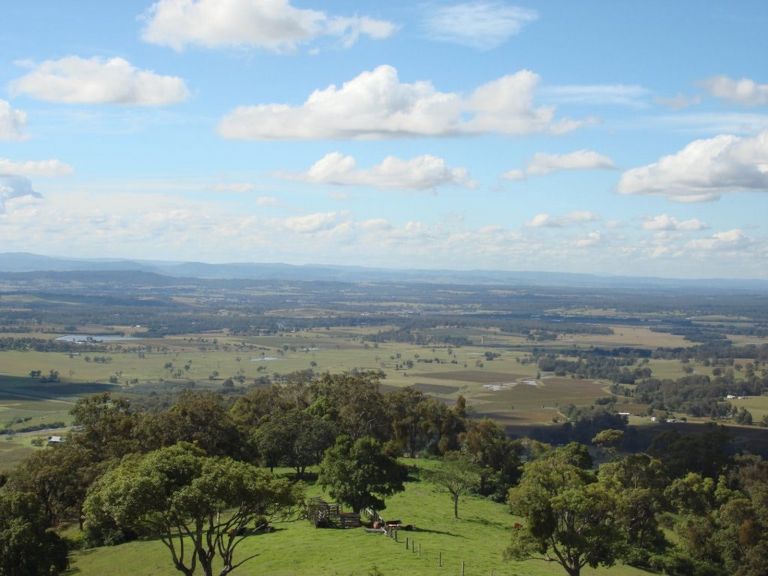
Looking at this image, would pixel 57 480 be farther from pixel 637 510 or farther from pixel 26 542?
pixel 637 510

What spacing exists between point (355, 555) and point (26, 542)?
1712 cm

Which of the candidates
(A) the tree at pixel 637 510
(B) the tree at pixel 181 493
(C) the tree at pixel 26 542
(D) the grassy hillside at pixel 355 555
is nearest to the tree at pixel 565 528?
(D) the grassy hillside at pixel 355 555

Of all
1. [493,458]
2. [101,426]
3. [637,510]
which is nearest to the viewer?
[637,510]

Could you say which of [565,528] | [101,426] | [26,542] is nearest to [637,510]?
[565,528]

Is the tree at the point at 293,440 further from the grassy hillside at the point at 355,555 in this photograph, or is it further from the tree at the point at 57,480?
the tree at the point at 57,480

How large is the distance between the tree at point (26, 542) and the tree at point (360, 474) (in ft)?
57.6

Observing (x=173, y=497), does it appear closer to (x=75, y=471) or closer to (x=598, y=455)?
(x=75, y=471)

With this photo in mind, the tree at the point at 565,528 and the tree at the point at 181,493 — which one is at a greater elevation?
the tree at the point at 181,493

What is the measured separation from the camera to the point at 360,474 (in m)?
53.1

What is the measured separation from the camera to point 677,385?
627 feet

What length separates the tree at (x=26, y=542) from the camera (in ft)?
132

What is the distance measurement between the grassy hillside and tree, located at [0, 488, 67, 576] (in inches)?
144

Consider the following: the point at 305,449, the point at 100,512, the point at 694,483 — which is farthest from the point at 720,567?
the point at 100,512

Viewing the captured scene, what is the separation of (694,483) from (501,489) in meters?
18.0
